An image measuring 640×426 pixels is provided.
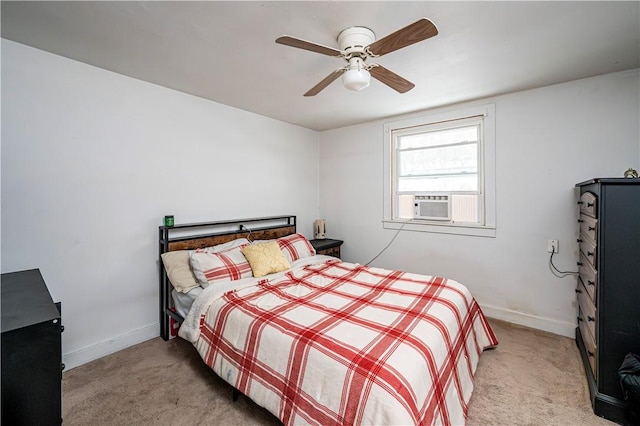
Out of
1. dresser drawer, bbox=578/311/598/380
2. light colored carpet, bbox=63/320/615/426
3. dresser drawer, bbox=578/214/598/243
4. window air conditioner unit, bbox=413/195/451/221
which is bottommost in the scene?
light colored carpet, bbox=63/320/615/426

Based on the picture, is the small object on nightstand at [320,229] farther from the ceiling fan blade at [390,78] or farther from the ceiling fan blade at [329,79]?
the ceiling fan blade at [390,78]

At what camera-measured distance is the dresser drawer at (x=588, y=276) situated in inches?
73.1

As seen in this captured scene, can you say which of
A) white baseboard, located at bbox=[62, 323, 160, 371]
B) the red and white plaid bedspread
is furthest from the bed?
white baseboard, located at bbox=[62, 323, 160, 371]

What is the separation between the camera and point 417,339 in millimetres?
1484

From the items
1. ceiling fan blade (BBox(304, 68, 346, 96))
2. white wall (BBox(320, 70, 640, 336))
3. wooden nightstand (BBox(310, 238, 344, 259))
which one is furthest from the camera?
wooden nightstand (BBox(310, 238, 344, 259))

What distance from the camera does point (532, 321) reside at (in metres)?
2.84

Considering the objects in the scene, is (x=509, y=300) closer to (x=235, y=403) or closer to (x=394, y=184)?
(x=394, y=184)

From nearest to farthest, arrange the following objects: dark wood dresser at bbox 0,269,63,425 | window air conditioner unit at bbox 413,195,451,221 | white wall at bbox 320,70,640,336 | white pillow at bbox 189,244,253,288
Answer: dark wood dresser at bbox 0,269,63,425 → white pillow at bbox 189,244,253,288 → white wall at bbox 320,70,640,336 → window air conditioner unit at bbox 413,195,451,221

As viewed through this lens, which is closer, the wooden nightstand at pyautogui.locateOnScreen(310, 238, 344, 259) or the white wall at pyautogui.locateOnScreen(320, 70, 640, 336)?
the white wall at pyautogui.locateOnScreen(320, 70, 640, 336)

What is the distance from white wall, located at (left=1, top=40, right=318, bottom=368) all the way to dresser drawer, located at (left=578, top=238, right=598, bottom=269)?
10.8ft

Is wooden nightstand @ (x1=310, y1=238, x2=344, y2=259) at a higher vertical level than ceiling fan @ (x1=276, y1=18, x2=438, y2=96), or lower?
lower

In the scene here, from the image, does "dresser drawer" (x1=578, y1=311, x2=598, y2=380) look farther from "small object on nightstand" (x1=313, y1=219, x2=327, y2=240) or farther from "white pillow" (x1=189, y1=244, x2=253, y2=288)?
"small object on nightstand" (x1=313, y1=219, x2=327, y2=240)

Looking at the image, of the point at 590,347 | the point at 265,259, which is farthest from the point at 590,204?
the point at 265,259

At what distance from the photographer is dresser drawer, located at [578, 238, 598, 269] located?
75.7 inches
